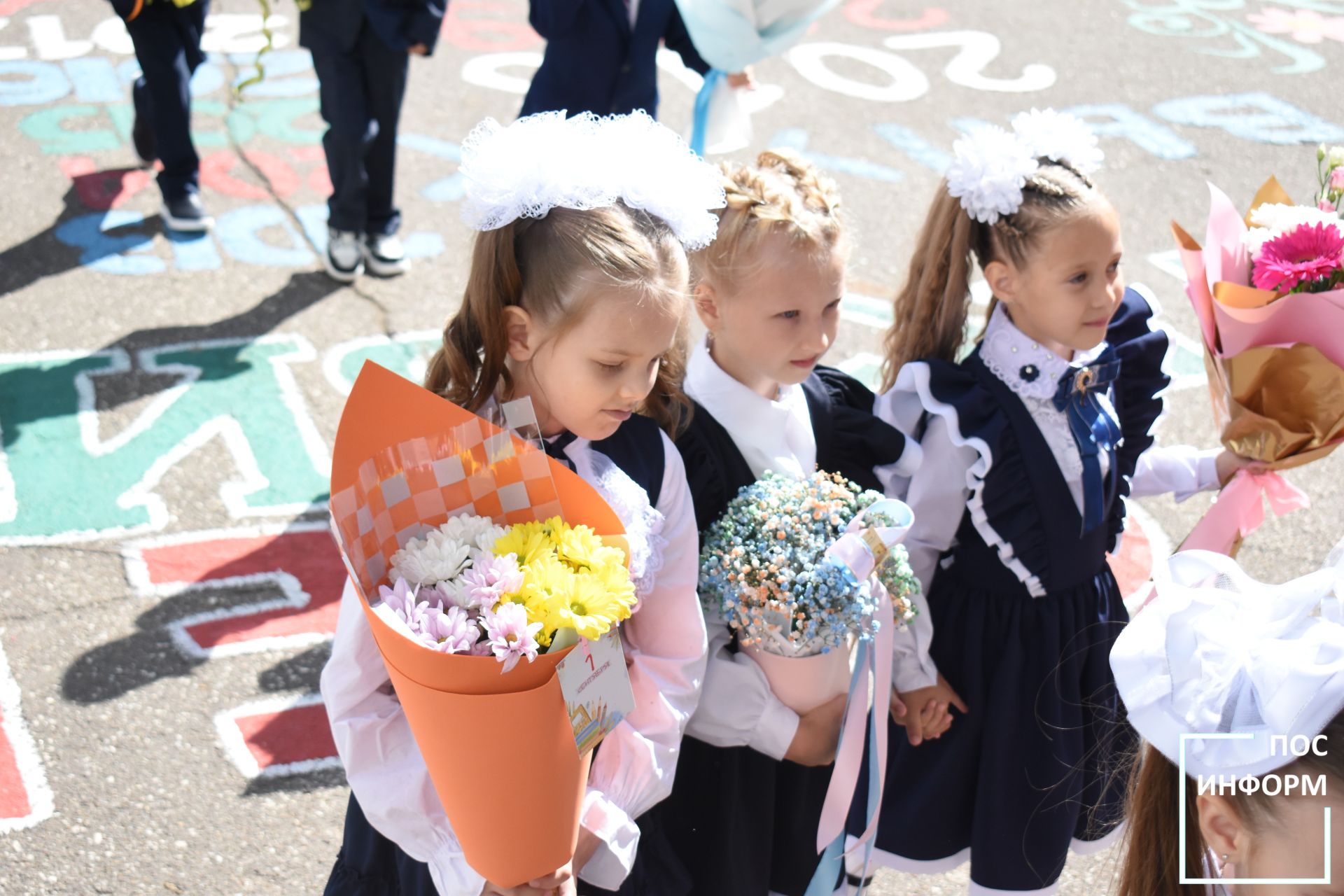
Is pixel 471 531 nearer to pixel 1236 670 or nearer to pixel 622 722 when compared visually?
pixel 622 722

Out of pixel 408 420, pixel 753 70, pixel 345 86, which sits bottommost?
pixel 753 70

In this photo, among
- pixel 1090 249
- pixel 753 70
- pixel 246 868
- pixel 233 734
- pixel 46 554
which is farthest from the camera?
pixel 753 70

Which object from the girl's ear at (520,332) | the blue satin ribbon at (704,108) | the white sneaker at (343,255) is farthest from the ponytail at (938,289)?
the white sneaker at (343,255)

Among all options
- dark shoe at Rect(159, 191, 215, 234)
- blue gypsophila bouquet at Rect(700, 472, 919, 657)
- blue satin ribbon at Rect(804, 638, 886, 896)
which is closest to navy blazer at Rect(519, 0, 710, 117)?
dark shoe at Rect(159, 191, 215, 234)

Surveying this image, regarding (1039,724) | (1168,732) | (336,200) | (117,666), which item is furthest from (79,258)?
(1168,732)

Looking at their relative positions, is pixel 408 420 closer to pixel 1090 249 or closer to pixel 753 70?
pixel 1090 249

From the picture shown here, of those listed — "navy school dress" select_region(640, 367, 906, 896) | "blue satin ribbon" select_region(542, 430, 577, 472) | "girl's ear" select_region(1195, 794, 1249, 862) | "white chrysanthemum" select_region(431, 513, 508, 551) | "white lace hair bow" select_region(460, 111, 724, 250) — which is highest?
"white lace hair bow" select_region(460, 111, 724, 250)

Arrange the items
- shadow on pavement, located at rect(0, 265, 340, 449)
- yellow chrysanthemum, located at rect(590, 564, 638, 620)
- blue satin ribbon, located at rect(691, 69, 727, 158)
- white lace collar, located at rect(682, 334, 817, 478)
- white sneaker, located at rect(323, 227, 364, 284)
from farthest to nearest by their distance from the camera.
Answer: white sneaker, located at rect(323, 227, 364, 284) < blue satin ribbon, located at rect(691, 69, 727, 158) < shadow on pavement, located at rect(0, 265, 340, 449) < white lace collar, located at rect(682, 334, 817, 478) < yellow chrysanthemum, located at rect(590, 564, 638, 620)

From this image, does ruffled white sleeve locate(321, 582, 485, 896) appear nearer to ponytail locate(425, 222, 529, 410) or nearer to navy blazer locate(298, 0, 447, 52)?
ponytail locate(425, 222, 529, 410)

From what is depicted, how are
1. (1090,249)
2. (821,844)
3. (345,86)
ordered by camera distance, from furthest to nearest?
(345,86) → (1090,249) → (821,844)

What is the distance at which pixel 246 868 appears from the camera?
2.70 metres

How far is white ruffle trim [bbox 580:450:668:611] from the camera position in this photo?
1.92 m

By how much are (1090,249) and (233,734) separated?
221 centimetres

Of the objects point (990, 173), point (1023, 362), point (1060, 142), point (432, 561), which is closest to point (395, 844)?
point (432, 561)
